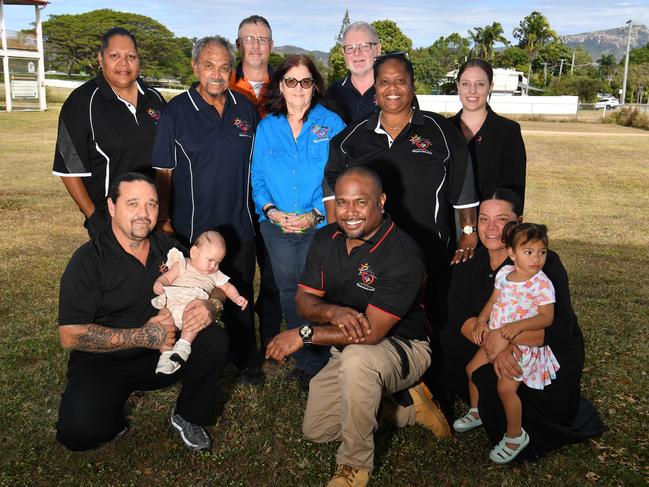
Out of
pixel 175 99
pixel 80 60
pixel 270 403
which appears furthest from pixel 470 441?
pixel 80 60

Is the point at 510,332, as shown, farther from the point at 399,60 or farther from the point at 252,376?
the point at 252,376

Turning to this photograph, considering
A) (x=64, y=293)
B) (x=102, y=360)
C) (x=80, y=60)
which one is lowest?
(x=102, y=360)

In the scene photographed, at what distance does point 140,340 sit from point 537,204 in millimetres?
12327

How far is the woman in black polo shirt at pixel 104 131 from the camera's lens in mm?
4699

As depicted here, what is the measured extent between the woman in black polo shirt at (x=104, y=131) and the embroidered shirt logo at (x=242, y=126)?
0.65m

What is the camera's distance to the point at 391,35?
75.1m

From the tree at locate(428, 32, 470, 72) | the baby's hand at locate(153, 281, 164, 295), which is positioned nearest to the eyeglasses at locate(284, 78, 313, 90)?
the baby's hand at locate(153, 281, 164, 295)

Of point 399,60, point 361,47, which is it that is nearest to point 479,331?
point 399,60

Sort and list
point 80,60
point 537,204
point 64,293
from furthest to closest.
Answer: point 80,60 < point 537,204 < point 64,293

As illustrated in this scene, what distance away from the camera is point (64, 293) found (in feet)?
12.6

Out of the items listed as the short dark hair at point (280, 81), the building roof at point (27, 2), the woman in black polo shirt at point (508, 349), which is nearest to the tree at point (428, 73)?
the building roof at point (27, 2)

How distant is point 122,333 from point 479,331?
2.12m

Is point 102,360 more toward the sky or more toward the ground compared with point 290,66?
more toward the ground

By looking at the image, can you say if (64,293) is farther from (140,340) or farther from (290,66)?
(290,66)
